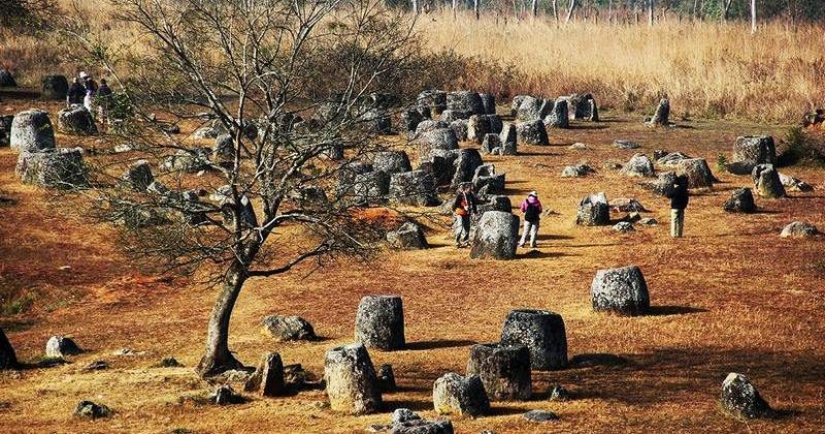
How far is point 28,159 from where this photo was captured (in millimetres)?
39344

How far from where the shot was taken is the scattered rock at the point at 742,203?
118 feet

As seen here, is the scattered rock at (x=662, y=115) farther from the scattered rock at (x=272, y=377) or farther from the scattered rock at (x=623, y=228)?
the scattered rock at (x=272, y=377)

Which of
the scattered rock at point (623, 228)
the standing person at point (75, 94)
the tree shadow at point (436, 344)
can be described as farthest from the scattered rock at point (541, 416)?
the standing person at point (75, 94)

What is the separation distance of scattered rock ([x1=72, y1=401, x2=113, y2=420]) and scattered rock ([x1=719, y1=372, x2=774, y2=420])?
27.1ft

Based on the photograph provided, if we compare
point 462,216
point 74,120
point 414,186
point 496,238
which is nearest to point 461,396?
point 496,238

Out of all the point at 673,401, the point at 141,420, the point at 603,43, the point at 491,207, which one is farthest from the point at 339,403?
the point at 603,43

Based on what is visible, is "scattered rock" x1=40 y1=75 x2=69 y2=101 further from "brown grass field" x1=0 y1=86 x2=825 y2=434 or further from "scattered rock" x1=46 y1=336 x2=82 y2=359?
"scattered rock" x1=46 y1=336 x2=82 y2=359

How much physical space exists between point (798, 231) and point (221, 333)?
15873 mm

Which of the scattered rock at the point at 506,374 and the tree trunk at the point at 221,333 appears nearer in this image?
the scattered rock at the point at 506,374

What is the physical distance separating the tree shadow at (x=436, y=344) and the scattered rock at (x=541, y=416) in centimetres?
509

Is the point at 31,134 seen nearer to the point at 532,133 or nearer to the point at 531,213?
the point at 532,133

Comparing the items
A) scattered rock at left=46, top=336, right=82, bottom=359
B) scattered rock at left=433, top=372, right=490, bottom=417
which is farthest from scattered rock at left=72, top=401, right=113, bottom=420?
scattered rock at left=433, top=372, right=490, bottom=417

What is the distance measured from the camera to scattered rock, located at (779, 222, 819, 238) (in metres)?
32.2

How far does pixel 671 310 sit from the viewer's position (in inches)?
1019
